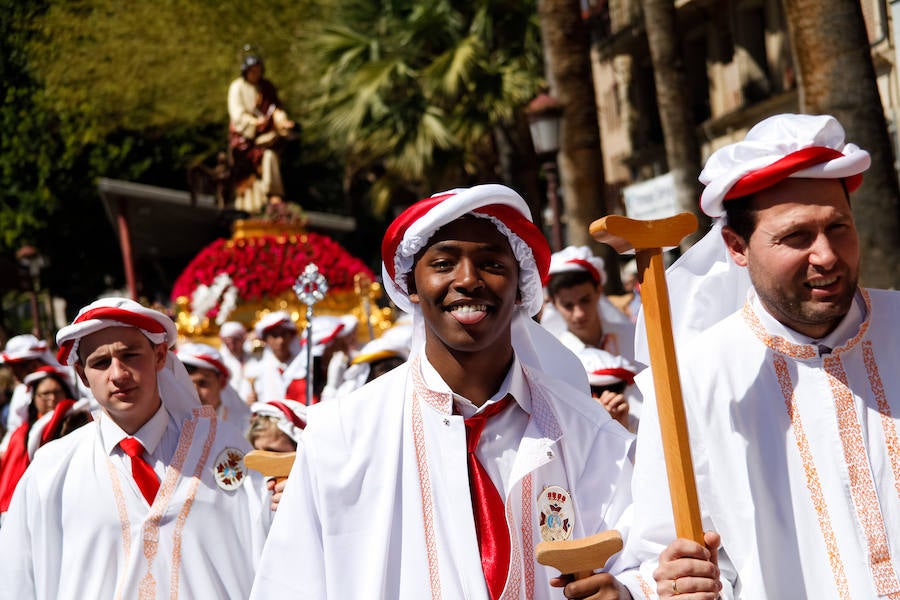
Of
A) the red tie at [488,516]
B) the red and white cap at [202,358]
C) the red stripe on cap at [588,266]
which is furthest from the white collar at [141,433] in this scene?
the red and white cap at [202,358]

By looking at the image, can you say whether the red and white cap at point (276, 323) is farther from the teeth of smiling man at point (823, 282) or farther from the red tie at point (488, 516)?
the teeth of smiling man at point (823, 282)

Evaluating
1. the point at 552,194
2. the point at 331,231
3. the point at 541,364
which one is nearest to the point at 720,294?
the point at 541,364

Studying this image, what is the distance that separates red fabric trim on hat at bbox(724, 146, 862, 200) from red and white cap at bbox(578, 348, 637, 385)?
2.92 metres

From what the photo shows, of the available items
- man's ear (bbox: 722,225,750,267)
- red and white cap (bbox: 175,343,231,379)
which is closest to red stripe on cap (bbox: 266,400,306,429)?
red and white cap (bbox: 175,343,231,379)

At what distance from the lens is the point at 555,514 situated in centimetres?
358

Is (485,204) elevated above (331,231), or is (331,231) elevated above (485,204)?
(331,231)

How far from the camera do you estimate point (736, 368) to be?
11.4 feet

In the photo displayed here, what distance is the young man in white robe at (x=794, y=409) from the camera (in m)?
3.28

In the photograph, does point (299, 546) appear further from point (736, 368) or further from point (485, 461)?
point (736, 368)

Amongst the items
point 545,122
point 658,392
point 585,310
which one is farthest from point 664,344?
point 545,122

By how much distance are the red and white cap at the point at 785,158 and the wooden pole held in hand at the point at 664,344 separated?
207 mm

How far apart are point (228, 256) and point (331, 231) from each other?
16994 millimetres

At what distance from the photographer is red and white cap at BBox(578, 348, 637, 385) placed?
637cm

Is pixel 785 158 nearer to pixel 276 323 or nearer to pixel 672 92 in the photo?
pixel 276 323
